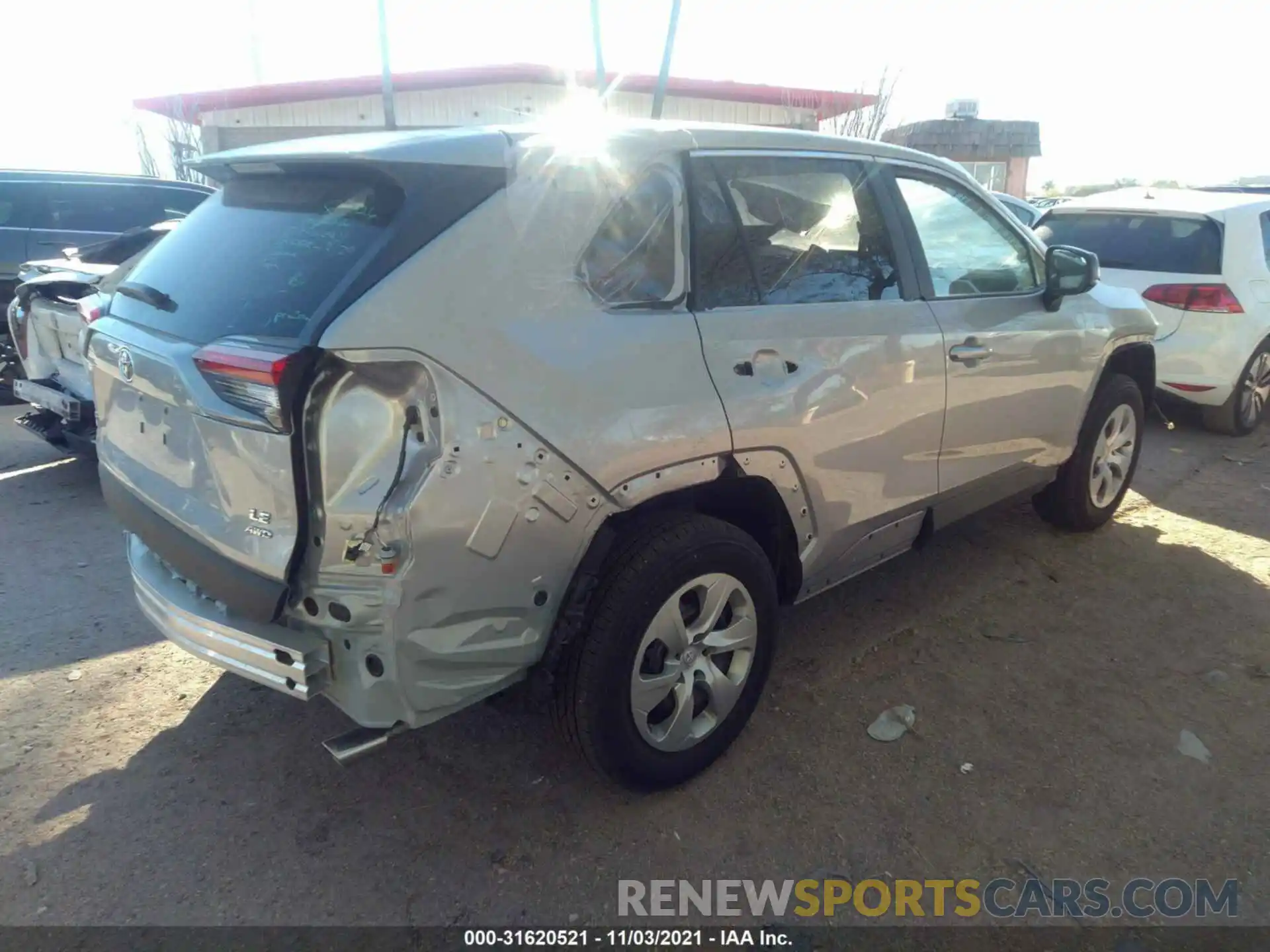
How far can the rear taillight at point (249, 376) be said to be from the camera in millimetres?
2090

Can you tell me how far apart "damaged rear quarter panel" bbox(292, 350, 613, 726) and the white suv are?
19.3 feet

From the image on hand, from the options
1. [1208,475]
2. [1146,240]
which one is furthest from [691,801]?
[1146,240]

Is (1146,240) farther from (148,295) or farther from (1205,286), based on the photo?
(148,295)

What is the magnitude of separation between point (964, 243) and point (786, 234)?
110 centimetres

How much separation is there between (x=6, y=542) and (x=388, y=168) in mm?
3675

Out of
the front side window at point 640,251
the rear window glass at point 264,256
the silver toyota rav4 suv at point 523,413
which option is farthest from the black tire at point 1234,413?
the rear window glass at point 264,256

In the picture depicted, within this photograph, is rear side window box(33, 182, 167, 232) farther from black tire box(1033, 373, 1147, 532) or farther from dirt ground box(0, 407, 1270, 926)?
Result: black tire box(1033, 373, 1147, 532)

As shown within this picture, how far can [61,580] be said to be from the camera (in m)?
4.18

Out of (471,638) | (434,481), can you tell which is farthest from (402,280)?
(471,638)

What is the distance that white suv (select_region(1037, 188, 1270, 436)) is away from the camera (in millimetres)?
6363

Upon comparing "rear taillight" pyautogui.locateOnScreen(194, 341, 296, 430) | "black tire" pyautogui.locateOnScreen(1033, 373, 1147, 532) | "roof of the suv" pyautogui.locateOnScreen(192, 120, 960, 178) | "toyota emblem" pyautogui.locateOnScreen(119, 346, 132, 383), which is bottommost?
"black tire" pyautogui.locateOnScreen(1033, 373, 1147, 532)

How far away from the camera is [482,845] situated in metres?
2.62

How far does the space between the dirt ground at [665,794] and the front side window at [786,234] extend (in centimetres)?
150

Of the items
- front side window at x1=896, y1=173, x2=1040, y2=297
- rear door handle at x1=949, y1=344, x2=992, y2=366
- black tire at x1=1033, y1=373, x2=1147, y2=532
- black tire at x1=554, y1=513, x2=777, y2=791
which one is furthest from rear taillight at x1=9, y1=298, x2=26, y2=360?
black tire at x1=1033, y1=373, x2=1147, y2=532
